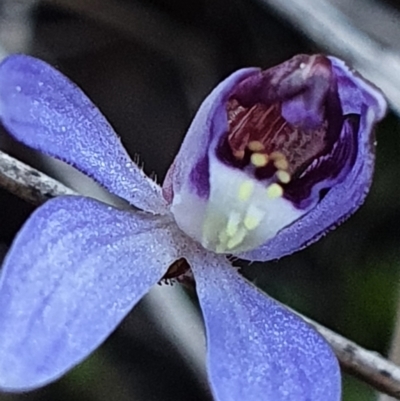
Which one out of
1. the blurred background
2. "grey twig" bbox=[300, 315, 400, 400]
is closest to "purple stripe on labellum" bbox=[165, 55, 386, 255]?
"grey twig" bbox=[300, 315, 400, 400]

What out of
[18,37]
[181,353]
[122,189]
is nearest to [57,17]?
[18,37]

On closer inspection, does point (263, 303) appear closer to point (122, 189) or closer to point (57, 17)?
point (122, 189)

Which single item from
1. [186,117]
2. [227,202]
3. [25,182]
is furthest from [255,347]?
[186,117]

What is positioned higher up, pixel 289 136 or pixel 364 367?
pixel 289 136

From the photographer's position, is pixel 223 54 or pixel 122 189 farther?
pixel 223 54

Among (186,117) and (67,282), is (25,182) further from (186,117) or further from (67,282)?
(186,117)

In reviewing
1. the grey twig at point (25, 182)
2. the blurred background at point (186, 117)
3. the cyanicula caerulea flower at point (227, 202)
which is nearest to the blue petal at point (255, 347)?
the cyanicula caerulea flower at point (227, 202)

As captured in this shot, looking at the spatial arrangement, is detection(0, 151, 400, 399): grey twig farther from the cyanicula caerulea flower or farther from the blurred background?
the blurred background
